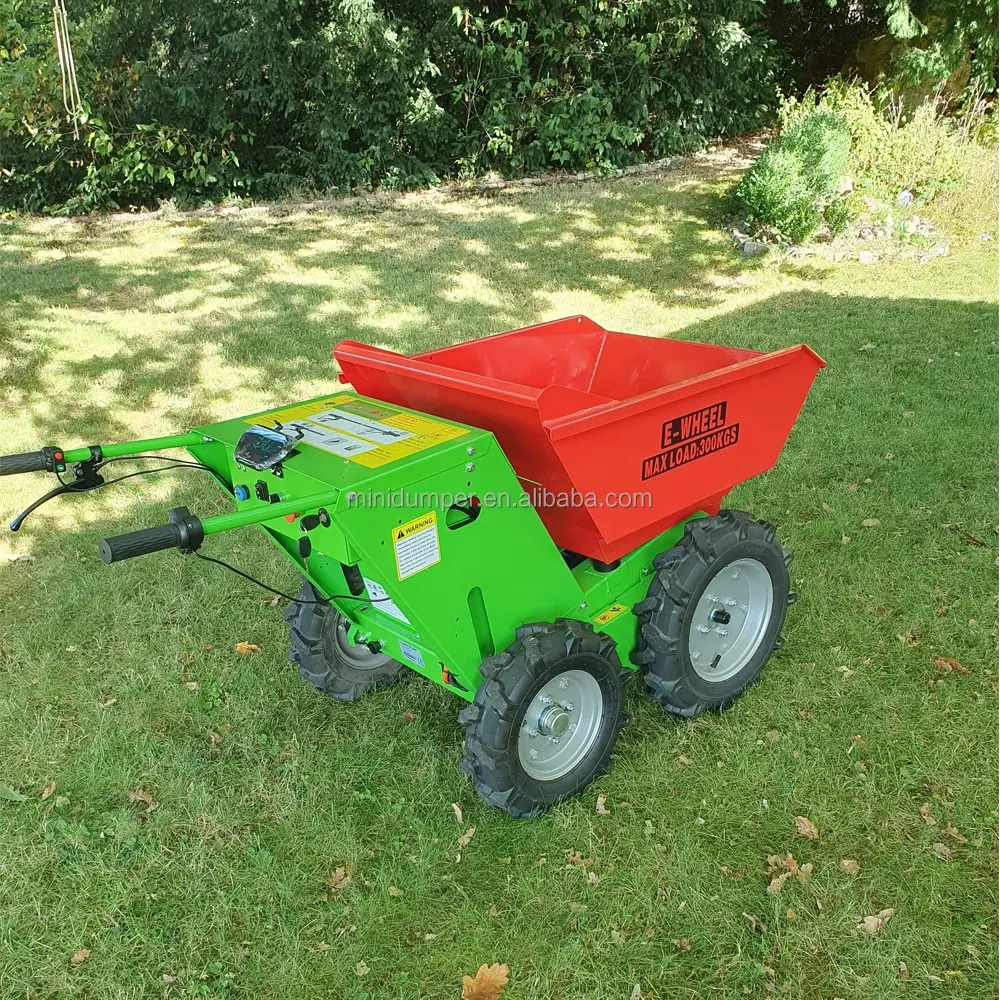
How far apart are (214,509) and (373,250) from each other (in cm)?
599

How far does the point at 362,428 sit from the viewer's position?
8.85 ft

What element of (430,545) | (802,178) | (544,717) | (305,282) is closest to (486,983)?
(544,717)

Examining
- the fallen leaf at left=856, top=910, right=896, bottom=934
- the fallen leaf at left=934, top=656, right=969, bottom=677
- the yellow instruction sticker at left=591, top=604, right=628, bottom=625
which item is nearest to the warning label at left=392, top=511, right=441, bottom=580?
the yellow instruction sticker at left=591, top=604, right=628, bottom=625

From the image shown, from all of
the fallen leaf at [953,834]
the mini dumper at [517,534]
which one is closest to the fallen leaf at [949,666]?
the mini dumper at [517,534]

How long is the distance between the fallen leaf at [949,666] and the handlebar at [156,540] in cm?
313

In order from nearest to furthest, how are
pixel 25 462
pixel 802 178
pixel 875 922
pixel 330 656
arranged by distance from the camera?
pixel 25 462 < pixel 875 922 < pixel 330 656 < pixel 802 178

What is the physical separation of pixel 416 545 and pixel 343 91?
11627mm

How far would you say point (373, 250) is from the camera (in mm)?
10250

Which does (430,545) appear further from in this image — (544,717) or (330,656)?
(330,656)

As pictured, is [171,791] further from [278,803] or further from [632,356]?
[632,356]

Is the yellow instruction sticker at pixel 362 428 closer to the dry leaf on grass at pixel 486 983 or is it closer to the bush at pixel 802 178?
the dry leaf on grass at pixel 486 983

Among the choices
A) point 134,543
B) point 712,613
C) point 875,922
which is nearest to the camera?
point 134,543

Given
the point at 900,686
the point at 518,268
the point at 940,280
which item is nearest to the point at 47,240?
the point at 518,268

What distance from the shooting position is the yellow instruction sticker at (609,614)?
3.13 meters
